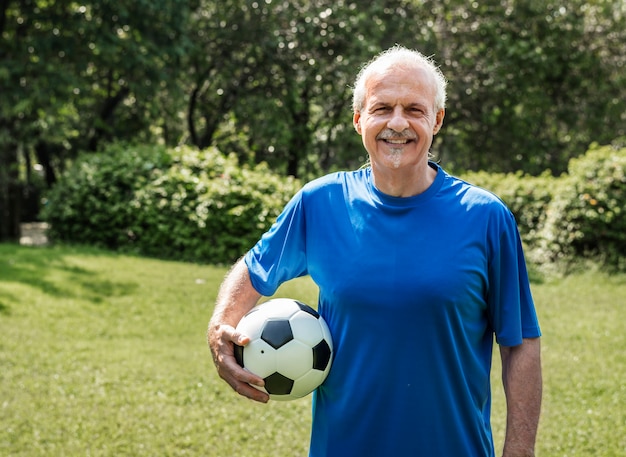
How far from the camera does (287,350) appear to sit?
232 cm

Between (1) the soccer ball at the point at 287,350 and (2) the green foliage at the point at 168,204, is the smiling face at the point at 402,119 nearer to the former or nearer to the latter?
(1) the soccer ball at the point at 287,350

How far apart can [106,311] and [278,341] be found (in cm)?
538

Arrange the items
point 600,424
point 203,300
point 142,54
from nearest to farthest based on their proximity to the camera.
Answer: point 600,424, point 203,300, point 142,54

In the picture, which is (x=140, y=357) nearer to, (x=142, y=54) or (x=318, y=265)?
(x=318, y=265)

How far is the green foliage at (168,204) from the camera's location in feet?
34.2

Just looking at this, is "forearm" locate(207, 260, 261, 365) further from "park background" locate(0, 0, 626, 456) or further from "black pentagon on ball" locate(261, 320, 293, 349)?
"park background" locate(0, 0, 626, 456)

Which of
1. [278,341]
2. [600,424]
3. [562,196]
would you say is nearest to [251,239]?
[562,196]

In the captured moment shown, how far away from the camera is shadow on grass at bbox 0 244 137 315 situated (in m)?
7.88

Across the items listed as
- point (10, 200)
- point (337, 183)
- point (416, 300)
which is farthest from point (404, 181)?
point (10, 200)

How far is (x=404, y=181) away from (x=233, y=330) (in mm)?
697

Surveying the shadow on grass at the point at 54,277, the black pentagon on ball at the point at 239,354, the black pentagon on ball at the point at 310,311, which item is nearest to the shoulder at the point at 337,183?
the black pentagon on ball at the point at 310,311

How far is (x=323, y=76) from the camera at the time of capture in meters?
14.6

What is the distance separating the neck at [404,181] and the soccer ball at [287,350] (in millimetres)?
457

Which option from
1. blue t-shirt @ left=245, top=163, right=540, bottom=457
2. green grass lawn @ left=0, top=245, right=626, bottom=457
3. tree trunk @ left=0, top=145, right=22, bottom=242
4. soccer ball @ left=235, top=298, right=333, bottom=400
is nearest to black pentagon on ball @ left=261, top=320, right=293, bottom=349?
soccer ball @ left=235, top=298, right=333, bottom=400
